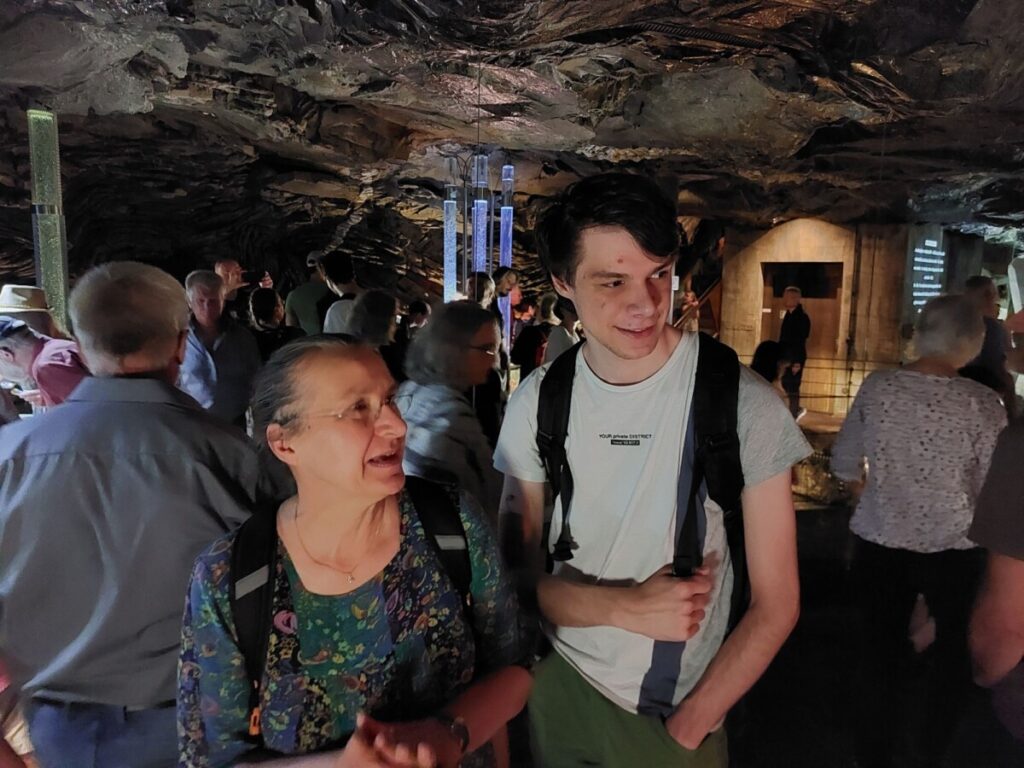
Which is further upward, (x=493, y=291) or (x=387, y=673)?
(x=493, y=291)

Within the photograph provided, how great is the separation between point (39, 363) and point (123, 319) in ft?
3.16

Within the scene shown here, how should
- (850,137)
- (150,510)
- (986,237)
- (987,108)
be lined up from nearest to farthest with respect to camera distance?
(150,510)
(987,108)
(850,137)
(986,237)

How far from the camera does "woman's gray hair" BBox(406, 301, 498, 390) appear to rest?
1938 mm

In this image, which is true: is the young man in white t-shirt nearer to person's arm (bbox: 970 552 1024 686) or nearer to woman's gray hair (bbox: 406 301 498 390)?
person's arm (bbox: 970 552 1024 686)

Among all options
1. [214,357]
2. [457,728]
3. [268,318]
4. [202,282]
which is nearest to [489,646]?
[457,728]

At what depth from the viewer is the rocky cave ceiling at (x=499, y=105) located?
3260 millimetres

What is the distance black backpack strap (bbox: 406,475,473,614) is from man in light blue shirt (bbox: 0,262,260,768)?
0.49m

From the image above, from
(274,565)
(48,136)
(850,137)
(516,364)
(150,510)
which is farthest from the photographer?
(850,137)

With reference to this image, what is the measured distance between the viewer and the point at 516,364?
16.8 feet

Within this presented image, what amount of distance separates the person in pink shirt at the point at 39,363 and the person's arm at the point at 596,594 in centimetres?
159

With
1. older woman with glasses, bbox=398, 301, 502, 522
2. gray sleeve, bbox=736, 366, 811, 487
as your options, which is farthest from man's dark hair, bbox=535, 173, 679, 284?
older woman with glasses, bbox=398, 301, 502, 522

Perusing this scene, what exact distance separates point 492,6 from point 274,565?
9.27 feet

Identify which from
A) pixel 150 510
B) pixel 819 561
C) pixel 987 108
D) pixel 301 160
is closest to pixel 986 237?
pixel 987 108

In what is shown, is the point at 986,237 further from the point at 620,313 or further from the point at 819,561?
the point at 620,313
